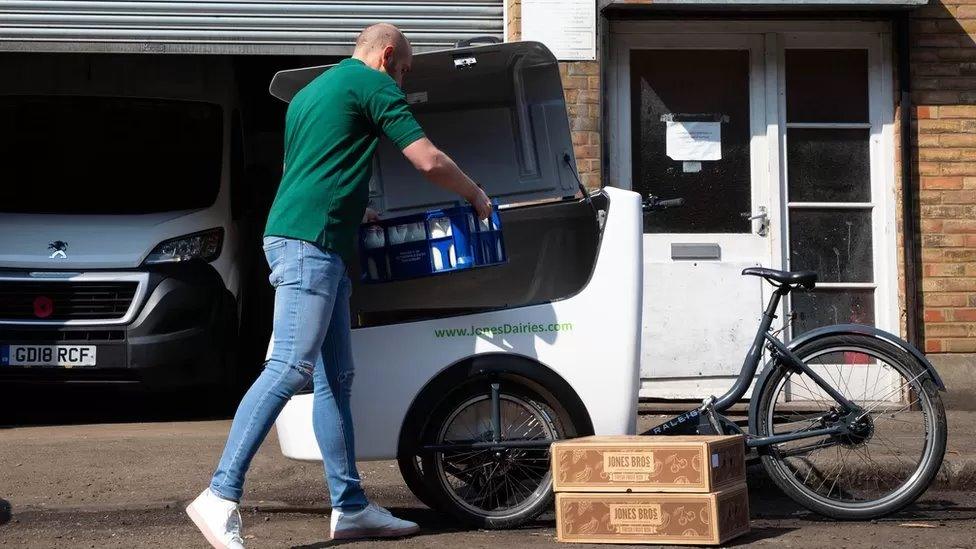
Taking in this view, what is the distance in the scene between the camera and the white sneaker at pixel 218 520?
451cm

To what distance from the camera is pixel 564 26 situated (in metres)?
8.18

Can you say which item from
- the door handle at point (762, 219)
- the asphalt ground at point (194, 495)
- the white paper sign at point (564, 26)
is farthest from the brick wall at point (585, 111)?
the asphalt ground at point (194, 495)

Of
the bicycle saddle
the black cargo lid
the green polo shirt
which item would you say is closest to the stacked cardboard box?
the bicycle saddle

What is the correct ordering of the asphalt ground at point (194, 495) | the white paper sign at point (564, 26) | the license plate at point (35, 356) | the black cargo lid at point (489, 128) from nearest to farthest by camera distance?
the asphalt ground at point (194, 495), the black cargo lid at point (489, 128), the license plate at point (35, 356), the white paper sign at point (564, 26)

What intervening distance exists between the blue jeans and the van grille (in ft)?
10.9

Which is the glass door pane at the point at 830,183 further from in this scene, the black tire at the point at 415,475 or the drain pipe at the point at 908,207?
the black tire at the point at 415,475

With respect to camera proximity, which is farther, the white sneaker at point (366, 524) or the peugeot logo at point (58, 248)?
the peugeot logo at point (58, 248)

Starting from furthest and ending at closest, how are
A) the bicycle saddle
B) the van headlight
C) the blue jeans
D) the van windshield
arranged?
the van windshield → the van headlight → the bicycle saddle → the blue jeans

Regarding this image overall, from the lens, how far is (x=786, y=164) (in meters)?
8.39

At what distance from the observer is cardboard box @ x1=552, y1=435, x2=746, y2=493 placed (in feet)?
15.3

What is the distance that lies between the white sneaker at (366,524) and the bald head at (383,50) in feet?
5.41

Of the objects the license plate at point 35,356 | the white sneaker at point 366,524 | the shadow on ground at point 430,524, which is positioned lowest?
the shadow on ground at point 430,524

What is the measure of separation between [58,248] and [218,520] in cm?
381

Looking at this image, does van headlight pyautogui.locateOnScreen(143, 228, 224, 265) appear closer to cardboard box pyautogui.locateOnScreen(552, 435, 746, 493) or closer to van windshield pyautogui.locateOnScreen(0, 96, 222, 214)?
van windshield pyautogui.locateOnScreen(0, 96, 222, 214)
